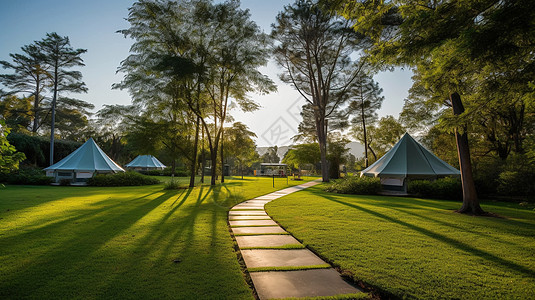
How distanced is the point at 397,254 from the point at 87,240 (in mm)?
5475

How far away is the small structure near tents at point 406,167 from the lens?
41.5 feet

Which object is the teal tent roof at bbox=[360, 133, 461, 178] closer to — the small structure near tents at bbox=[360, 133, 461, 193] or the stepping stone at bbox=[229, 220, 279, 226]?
the small structure near tents at bbox=[360, 133, 461, 193]

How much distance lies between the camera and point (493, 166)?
12055 mm

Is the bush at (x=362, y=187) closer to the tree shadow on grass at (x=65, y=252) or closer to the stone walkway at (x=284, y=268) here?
the stone walkway at (x=284, y=268)

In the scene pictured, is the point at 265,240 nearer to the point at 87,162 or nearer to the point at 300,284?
the point at 300,284

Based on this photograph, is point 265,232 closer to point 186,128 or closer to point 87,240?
point 87,240

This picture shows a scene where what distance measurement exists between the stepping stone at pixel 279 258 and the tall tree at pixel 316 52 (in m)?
18.1

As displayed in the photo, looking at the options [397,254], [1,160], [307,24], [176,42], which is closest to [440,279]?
[397,254]

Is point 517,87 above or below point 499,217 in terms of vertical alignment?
above

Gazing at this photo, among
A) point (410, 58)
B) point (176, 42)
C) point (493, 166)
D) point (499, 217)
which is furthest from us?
point (176, 42)

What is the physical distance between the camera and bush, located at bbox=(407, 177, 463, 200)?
1119cm

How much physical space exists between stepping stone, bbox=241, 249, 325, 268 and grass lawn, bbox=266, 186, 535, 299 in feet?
0.79

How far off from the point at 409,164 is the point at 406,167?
0.43 metres

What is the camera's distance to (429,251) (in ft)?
12.2
